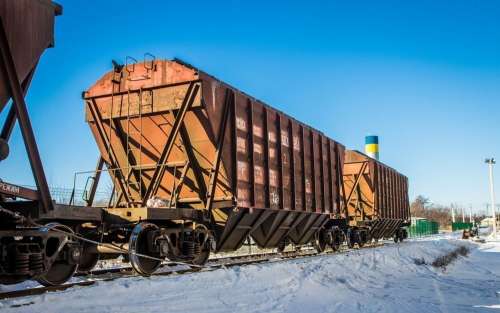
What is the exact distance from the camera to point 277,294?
25.0 ft

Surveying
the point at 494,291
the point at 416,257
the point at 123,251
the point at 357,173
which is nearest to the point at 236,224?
the point at 123,251

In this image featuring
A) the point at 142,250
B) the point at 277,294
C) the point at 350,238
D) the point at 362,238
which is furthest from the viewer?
the point at 362,238

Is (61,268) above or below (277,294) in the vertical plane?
above

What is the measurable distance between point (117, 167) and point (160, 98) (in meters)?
2.04

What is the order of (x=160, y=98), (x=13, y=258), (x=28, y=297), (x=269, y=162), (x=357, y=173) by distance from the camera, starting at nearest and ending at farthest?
1. (x=13, y=258)
2. (x=28, y=297)
3. (x=160, y=98)
4. (x=269, y=162)
5. (x=357, y=173)

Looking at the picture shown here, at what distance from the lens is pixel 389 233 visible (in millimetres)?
28375

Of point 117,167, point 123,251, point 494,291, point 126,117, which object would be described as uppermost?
point 126,117

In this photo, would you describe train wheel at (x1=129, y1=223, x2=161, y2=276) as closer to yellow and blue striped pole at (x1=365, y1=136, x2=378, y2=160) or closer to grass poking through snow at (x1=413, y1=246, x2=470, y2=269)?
grass poking through snow at (x1=413, y1=246, x2=470, y2=269)

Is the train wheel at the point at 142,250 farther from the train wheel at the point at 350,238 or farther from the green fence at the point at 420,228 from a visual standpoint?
the green fence at the point at 420,228

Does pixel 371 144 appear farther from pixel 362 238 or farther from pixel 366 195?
pixel 362 238

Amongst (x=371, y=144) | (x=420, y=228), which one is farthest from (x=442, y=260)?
(x=420, y=228)

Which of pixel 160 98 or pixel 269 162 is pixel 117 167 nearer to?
pixel 160 98

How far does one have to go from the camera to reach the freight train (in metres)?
6.09

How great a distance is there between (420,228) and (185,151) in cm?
5599
